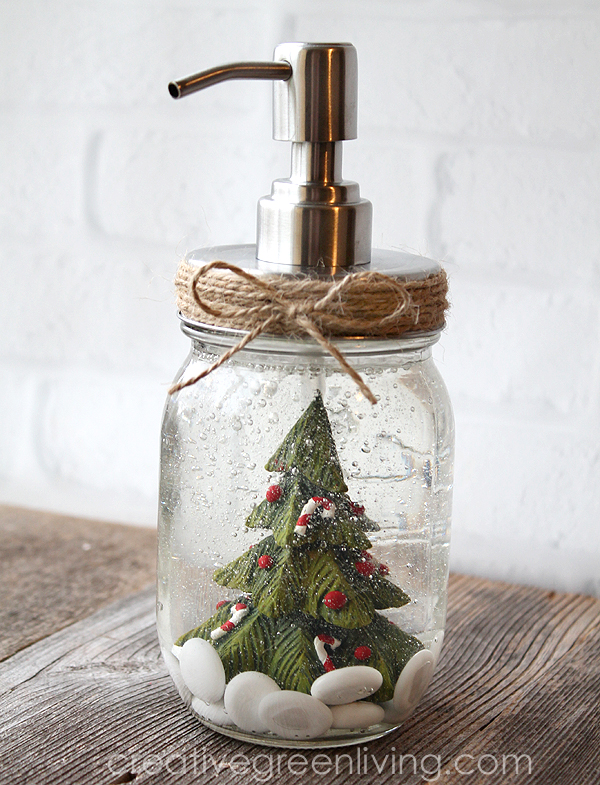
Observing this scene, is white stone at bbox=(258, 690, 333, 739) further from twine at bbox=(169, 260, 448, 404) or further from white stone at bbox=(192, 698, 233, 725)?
twine at bbox=(169, 260, 448, 404)

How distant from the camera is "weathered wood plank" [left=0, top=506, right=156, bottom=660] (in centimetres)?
60

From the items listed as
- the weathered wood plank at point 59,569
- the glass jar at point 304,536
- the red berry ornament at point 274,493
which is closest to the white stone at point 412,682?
the glass jar at point 304,536

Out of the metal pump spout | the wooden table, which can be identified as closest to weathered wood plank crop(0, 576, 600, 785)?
the wooden table

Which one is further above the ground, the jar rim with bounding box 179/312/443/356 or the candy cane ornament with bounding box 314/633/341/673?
the jar rim with bounding box 179/312/443/356

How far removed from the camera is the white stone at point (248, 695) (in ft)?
1.38

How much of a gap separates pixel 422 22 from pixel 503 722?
475mm

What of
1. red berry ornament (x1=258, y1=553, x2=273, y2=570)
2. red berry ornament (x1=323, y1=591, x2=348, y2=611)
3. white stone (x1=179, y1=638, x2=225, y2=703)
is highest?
red berry ornament (x1=258, y1=553, x2=273, y2=570)

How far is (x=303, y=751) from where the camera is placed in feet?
1.45

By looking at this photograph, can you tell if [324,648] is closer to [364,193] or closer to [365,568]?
[365,568]

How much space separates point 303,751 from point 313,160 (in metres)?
0.29

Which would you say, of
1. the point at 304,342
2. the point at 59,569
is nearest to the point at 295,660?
the point at 304,342

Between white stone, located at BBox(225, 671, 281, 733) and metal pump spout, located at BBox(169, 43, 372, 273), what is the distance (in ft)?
0.63

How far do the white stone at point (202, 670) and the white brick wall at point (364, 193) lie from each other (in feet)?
0.84

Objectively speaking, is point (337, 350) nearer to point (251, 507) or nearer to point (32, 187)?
point (251, 507)
